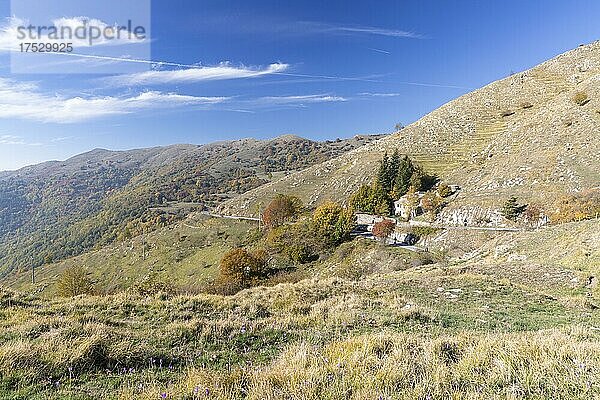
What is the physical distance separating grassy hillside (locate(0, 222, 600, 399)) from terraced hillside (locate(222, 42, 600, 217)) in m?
43.5

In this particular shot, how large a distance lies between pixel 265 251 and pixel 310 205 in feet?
100

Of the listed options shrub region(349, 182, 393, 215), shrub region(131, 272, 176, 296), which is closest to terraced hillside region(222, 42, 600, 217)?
shrub region(349, 182, 393, 215)

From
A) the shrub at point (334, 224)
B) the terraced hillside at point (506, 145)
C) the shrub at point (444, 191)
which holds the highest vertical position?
the terraced hillside at point (506, 145)

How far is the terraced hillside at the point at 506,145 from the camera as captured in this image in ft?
166

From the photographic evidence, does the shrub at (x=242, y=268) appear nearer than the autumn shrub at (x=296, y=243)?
Yes

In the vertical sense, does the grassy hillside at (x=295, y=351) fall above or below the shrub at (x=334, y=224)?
above

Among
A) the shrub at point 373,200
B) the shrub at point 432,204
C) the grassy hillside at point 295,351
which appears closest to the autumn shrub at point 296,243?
the shrub at point 373,200

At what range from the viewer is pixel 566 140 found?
2272 inches

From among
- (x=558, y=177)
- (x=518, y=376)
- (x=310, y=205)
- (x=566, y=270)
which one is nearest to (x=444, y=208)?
(x=558, y=177)

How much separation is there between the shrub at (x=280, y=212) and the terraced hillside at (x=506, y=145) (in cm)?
1026

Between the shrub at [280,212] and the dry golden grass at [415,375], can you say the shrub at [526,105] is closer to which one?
the shrub at [280,212]

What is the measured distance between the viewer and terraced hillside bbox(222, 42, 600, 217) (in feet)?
166

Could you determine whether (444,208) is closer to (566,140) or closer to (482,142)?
(566,140)

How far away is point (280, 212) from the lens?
8469 centimetres
